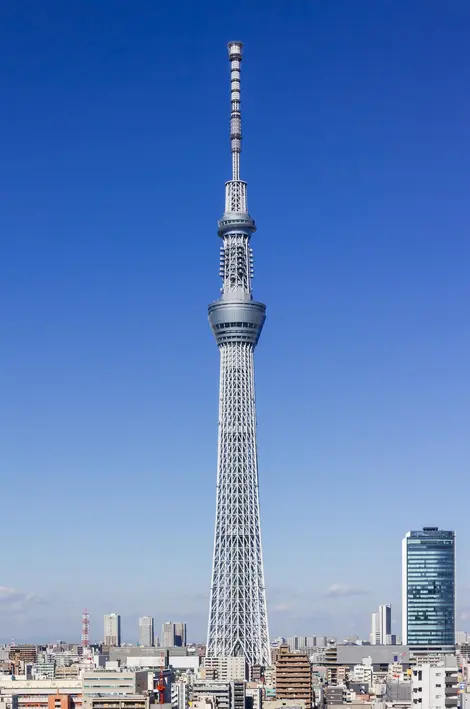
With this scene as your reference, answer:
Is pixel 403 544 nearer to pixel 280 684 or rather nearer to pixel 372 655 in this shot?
pixel 372 655

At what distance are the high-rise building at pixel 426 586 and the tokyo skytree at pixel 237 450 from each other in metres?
42.3

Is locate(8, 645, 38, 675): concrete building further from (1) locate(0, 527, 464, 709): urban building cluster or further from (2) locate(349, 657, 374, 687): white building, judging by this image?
(2) locate(349, 657, 374, 687): white building

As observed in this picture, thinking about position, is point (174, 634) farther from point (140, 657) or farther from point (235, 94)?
point (235, 94)

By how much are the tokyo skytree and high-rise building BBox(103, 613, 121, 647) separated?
87543 millimetres

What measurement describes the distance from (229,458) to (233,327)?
881 cm

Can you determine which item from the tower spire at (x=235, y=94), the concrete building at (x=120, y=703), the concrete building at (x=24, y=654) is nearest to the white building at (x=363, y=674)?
the tower spire at (x=235, y=94)

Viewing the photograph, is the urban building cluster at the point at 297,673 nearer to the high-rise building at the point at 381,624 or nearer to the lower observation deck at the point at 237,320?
the high-rise building at the point at 381,624

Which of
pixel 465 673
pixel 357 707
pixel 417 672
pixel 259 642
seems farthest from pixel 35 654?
pixel 417 672

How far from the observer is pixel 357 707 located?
70500 millimetres

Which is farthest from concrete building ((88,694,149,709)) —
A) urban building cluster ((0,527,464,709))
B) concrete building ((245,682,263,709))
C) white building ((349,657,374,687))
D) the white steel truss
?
white building ((349,657,374,687))

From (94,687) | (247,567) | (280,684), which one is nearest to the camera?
(94,687)

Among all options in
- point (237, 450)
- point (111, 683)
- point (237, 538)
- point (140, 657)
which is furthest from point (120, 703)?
point (140, 657)

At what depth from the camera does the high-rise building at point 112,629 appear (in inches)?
7077

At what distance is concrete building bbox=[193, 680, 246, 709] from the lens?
74.7m
